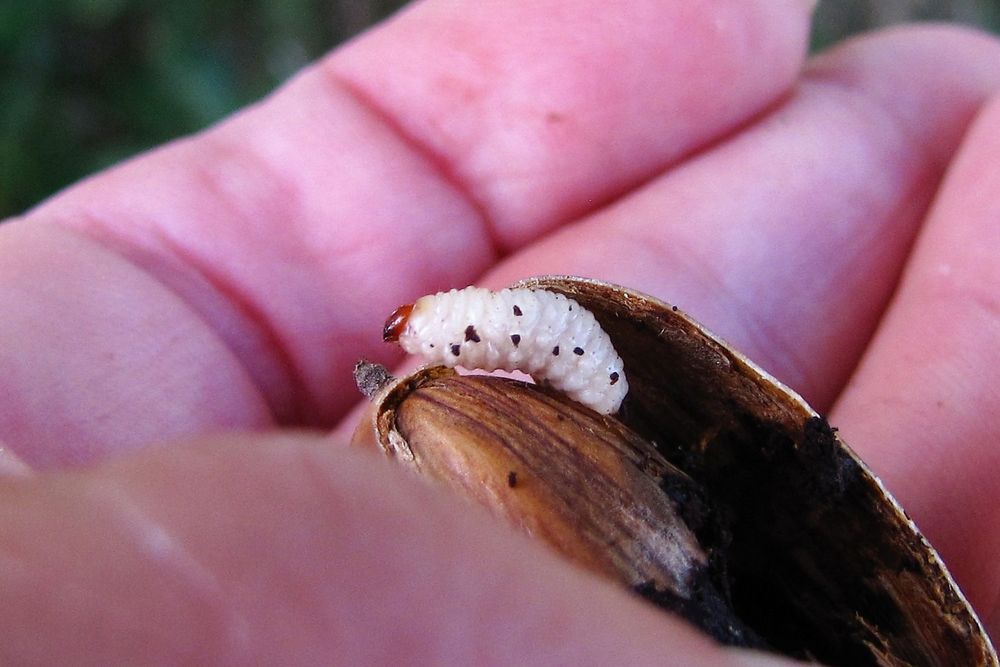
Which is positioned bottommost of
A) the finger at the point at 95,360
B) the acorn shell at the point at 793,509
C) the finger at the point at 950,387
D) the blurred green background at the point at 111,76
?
the finger at the point at 950,387

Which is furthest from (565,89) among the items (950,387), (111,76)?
(111,76)

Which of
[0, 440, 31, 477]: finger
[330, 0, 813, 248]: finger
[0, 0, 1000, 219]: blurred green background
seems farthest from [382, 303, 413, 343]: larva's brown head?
[0, 0, 1000, 219]: blurred green background

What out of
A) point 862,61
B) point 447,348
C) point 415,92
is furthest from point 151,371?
→ point 862,61

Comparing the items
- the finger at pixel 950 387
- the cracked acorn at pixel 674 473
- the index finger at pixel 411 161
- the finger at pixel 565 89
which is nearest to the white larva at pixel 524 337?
the cracked acorn at pixel 674 473

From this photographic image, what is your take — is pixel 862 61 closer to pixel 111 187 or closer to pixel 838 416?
pixel 838 416

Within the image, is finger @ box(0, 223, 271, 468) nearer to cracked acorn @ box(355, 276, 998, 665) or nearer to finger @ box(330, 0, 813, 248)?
cracked acorn @ box(355, 276, 998, 665)

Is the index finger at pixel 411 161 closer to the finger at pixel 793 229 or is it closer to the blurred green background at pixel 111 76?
the finger at pixel 793 229

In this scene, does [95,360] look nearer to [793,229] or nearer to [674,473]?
[674,473]
